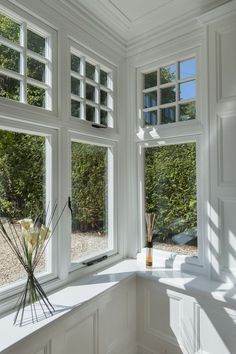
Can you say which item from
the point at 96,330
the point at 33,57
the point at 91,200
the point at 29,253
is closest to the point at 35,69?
the point at 33,57

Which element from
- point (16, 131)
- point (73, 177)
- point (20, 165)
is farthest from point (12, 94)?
point (73, 177)

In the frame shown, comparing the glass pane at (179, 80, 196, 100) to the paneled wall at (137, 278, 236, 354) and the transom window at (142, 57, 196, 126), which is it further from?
the paneled wall at (137, 278, 236, 354)

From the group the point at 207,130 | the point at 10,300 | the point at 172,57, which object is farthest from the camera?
the point at 172,57

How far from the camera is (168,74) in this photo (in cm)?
222

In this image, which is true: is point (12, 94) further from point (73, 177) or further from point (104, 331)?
point (104, 331)

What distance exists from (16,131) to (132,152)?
45.9 inches

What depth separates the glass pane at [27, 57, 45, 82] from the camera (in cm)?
163

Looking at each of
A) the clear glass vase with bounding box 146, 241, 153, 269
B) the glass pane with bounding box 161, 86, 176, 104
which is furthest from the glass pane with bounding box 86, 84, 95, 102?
the clear glass vase with bounding box 146, 241, 153, 269

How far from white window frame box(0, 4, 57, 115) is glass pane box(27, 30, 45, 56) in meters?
0.02

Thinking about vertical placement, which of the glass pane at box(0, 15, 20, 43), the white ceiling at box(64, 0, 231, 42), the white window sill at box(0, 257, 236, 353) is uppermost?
the white ceiling at box(64, 0, 231, 42)

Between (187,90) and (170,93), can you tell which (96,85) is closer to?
(170,93)

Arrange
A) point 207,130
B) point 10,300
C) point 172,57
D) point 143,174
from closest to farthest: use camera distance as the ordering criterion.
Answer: point 10,300
point 207,130
point 172,57
point 143,174

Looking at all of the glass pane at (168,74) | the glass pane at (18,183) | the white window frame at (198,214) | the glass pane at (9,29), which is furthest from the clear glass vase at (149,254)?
the glass pane at (9,29)

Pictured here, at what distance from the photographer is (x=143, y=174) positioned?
2377 mm
